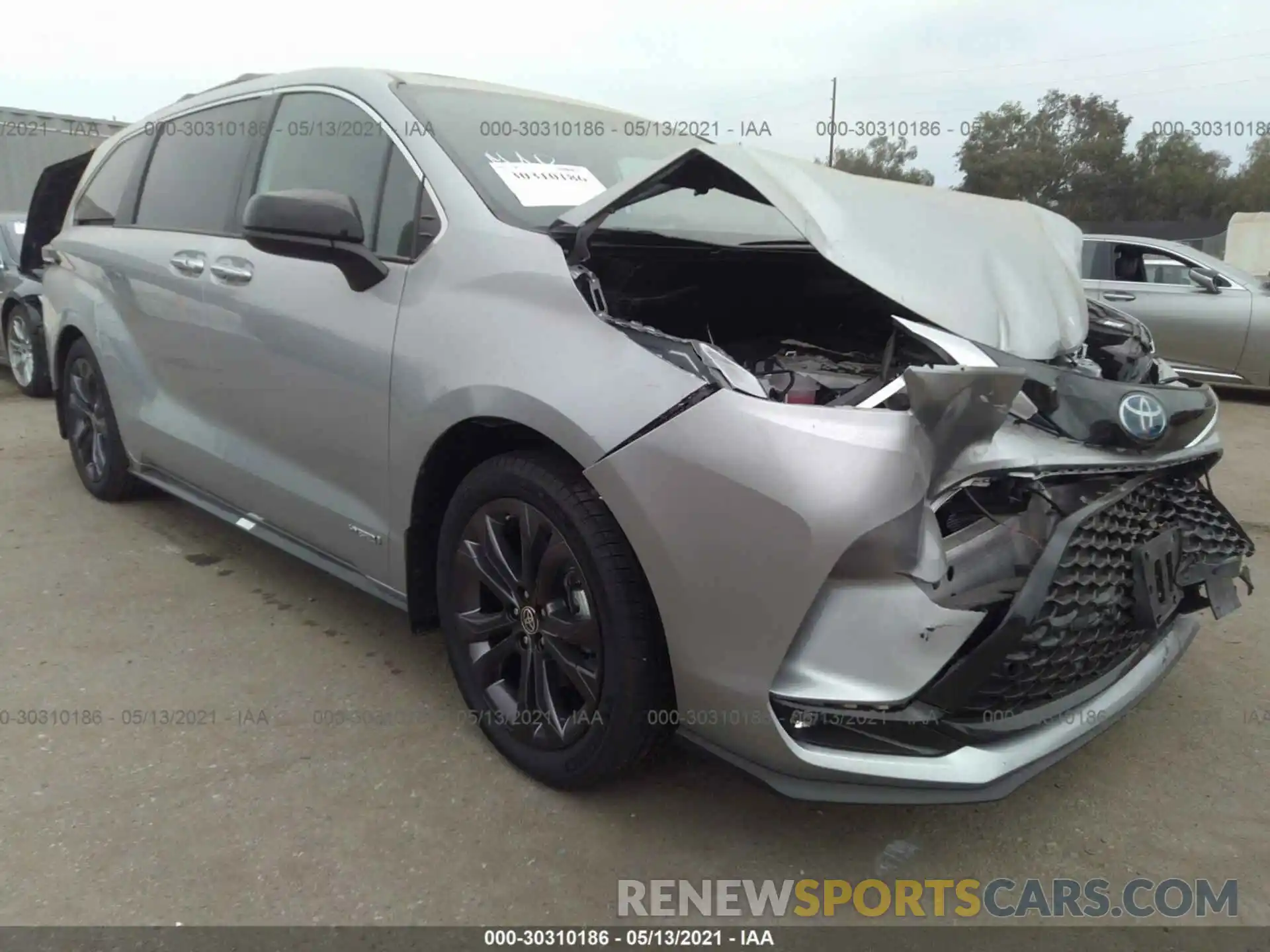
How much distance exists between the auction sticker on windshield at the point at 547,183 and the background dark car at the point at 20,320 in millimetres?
5910

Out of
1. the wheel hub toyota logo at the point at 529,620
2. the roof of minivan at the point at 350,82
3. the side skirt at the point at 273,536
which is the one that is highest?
the roof of minivan at the point at 350,82

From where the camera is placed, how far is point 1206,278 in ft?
25.2

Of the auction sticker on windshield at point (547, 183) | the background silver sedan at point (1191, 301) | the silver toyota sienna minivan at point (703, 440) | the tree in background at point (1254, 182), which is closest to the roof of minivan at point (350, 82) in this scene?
the silver toyota sienna minivan at point (703, 440)

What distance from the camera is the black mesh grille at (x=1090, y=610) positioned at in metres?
1.86

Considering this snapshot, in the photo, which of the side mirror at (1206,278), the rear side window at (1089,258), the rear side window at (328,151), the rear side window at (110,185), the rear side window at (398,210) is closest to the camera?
the rear side window at (398,210)

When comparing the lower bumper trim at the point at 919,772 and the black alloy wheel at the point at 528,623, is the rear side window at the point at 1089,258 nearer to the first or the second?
the lower bumper trim at the point at 919,772

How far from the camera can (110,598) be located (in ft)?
11.3

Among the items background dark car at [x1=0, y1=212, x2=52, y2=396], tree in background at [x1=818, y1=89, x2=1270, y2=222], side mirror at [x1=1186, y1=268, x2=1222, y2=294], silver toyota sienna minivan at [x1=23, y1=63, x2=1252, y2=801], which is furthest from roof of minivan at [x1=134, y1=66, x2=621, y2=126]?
tree in background at [x1=818, y1=89, x2=1270, y2=222]

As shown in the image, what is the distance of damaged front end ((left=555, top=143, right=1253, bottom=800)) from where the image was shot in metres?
1.76

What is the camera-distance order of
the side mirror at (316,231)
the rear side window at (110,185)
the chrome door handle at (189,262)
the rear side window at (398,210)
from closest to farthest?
the side mirror at (316,231)
the rear side window at (398,210)
the chrome door handle at (189,262)
the rear side window at (110,185)

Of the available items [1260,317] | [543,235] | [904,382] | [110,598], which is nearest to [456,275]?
[543,235]

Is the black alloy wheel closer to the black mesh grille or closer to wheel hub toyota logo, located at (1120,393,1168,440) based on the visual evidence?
the black mesh grille

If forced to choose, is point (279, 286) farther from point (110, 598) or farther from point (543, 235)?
point (110, 598)

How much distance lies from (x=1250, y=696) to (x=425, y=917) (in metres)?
2.41
